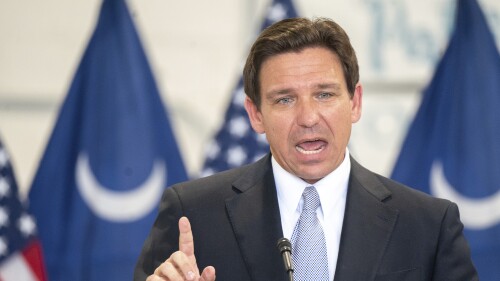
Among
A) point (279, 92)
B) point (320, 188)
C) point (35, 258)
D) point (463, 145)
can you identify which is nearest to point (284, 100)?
point (279, 92)

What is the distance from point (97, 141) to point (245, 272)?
76.6 inches

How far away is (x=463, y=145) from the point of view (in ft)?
13.6

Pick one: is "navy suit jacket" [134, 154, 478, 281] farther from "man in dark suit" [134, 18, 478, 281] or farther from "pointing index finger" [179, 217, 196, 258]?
"pointing index finger" [179, 217, 196, 258]

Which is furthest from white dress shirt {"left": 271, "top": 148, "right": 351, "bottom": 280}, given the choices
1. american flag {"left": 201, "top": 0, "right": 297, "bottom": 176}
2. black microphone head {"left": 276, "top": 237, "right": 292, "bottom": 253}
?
american flag {"left": 201, "top": 0, "right": 297, "bottom": 176}

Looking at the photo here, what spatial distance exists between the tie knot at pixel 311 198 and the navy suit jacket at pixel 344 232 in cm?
8

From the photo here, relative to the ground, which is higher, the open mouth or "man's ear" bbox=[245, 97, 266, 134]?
"man's ear" bbox=[245, 97, 266, 134]

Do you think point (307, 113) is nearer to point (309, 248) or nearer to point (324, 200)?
point (324, 200)

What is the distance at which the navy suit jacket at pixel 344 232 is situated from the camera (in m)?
1.98

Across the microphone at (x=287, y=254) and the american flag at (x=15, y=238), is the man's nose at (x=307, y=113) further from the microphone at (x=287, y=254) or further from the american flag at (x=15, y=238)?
the american flag at (x=15, y=238)

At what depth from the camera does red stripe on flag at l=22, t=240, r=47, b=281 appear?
3.70 metres

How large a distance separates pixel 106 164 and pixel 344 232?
6.49 ft

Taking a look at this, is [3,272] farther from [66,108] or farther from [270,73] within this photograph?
[270,73]

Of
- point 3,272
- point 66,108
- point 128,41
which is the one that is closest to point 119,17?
point 128,41

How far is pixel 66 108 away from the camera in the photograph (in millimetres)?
3801
